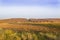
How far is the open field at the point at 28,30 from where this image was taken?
254 cm

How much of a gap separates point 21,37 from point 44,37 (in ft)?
0.91

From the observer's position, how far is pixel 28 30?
101 inches

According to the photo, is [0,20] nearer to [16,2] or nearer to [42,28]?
[16,2]

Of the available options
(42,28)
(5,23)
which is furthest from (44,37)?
(5,23)

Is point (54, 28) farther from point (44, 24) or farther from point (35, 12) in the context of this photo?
point (35, 12)

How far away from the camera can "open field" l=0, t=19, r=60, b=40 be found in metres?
2.54

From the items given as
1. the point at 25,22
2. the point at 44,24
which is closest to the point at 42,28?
the point at 44,24

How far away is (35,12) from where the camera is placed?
8.68 ft

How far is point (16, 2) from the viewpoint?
2.65m

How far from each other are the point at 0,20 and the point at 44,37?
1.90ft

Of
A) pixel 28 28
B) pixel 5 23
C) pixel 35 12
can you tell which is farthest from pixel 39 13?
pixel 5 23

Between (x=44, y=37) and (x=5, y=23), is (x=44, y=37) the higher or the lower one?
the lower one

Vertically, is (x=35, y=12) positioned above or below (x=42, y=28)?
above

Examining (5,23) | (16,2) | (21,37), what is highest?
(16,2)
